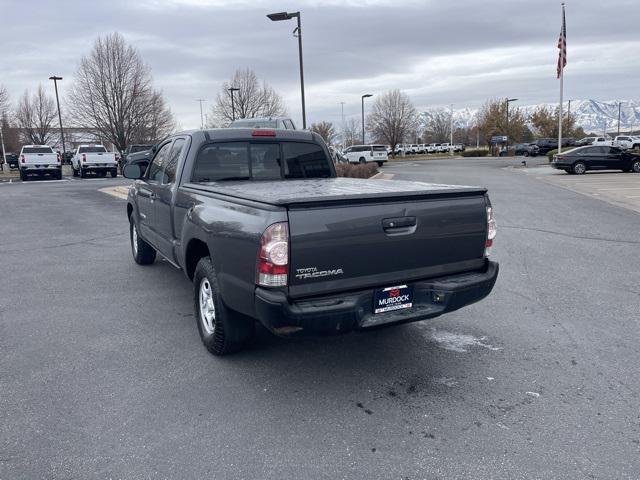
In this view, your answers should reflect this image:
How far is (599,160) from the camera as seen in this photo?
Answer: 28.4 metres

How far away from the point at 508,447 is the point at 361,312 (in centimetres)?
118

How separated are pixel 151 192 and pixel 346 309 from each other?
143 inches

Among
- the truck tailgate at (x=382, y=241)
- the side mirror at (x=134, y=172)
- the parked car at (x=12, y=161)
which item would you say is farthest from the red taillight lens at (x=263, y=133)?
the parked car at (x=12, y=161)

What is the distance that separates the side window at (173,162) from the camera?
559 centimetres

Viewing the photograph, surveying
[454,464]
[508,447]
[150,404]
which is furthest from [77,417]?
[508,447]

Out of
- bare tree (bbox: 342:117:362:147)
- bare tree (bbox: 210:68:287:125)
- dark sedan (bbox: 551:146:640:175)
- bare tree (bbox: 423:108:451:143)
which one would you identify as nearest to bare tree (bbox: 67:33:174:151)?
bare tree (bbox: 210:68:287:125)

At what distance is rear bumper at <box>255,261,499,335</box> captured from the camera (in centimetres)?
340

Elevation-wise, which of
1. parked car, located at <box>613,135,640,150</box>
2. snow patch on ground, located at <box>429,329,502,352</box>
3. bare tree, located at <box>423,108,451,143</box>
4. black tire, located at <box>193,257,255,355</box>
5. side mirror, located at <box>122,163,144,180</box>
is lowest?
snow patch on ground, located at <box>429,329,502,352</box>

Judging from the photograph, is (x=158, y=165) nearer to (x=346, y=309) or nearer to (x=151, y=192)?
(x=151, y=192)

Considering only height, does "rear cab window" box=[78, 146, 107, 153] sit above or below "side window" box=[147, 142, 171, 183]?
above

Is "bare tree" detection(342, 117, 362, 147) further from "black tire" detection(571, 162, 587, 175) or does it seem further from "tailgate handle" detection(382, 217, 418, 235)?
"tailgate handle" detection(382, 217, 418, 235)

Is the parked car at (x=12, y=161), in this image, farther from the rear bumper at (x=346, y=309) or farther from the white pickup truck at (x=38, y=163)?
the rear bumper at (x=346, y=309)

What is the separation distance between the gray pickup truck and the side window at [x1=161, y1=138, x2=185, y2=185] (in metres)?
0.72

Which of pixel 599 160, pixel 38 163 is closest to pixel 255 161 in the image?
pixel 599 160
